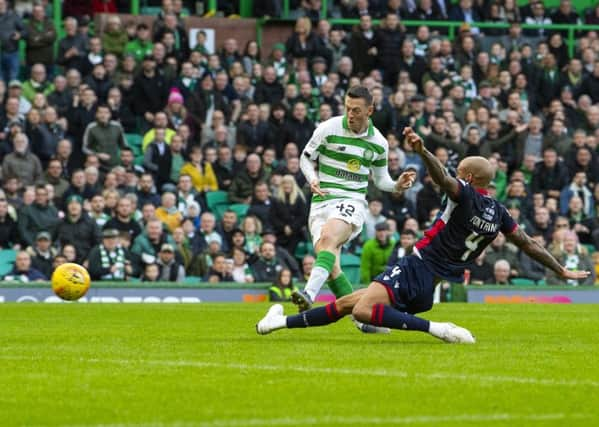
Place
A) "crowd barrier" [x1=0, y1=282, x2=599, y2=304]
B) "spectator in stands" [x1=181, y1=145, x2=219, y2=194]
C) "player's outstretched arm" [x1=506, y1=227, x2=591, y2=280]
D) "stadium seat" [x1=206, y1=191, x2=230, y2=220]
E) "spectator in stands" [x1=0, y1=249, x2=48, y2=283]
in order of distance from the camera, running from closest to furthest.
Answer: "player's outstretched arm" [x1=506, y1=227, x2=591, y2=280] < "crowd barrier" [x1=0, y1=282, x2=599, y2=304] < "spectator in stands" [x1=0, y1=249, x2=48, y2=283] < "spectator in stands" [x1=181, y1=145, x2=219, y2=194] < "stadium seat" [x1=206, y1=191, x2=230, y2=220]

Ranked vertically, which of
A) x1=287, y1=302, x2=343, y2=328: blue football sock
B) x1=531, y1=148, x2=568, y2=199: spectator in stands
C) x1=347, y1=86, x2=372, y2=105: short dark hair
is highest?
x1=347, y1=86, x2=372, y2=105: short dark hair

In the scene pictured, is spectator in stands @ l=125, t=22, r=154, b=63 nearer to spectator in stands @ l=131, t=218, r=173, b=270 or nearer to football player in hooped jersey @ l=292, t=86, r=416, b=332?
spectator in stands @ l=131, t=218, r=173, b=270

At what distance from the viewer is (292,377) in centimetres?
891

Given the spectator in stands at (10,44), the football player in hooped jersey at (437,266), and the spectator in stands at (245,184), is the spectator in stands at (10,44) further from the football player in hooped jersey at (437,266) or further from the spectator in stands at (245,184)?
the football player in hooped jersey at (437,266)

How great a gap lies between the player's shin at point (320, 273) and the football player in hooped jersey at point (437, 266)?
0.89 metres

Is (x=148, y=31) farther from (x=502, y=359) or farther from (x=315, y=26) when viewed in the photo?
(x=502, y=359)

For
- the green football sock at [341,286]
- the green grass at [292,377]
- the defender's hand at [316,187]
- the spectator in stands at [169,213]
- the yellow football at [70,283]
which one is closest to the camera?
the green grass at [292,377]

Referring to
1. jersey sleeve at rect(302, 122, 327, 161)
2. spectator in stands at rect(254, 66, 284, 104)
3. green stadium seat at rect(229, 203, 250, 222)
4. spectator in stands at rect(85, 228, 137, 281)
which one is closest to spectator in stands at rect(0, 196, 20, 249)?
spectator in stands at rect(85, 228, 137, 281)

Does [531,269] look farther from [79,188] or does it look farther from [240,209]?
[79,188]

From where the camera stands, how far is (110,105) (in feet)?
85.2

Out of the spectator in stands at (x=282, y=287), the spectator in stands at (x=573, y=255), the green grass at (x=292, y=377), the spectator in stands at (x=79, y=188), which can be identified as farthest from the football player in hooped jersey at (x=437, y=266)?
the spectator in stands at (x=573, y=255)

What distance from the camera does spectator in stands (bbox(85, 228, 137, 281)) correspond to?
23.0 metres

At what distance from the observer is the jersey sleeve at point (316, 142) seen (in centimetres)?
1417

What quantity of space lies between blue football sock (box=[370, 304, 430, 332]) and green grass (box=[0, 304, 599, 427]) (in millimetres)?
177
